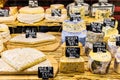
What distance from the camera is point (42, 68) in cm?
281

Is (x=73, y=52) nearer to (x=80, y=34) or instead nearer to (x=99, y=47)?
(x=99, y=47)

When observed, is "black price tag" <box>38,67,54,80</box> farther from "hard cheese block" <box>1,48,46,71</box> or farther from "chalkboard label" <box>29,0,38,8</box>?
"chalkboard label" <box>29,0,38,8</box>

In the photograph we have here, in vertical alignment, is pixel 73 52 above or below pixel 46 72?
above

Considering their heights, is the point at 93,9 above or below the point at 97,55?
above

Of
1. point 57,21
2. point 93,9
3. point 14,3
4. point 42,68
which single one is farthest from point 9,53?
point 14,3

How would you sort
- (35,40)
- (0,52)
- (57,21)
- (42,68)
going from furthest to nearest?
(57,21) → (35,40) → (0,52) → (42,68)

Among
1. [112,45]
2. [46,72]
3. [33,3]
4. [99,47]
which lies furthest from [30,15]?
[46,72]

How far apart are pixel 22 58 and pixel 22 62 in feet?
0.29

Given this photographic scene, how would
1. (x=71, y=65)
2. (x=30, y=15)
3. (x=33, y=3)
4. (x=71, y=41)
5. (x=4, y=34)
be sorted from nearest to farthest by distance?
(x=71, y=65), (x=71, y=41), (x=4, y=34), (x=30, y=15), (x=33, y=3)

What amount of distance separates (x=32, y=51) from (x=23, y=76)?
404mm

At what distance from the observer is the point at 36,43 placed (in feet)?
12.3

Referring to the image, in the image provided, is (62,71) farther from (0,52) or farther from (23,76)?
(0,52)

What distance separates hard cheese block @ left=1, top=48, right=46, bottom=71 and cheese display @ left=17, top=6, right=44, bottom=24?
4.97ft

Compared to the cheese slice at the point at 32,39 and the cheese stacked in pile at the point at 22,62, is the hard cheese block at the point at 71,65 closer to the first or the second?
the cheese stacked in pile at the point at 22,62
